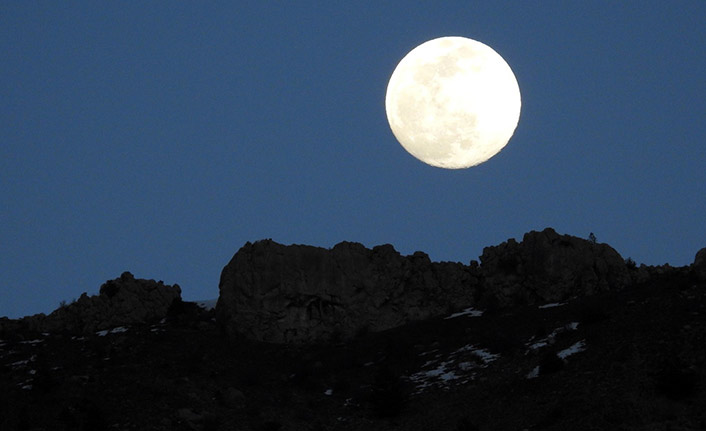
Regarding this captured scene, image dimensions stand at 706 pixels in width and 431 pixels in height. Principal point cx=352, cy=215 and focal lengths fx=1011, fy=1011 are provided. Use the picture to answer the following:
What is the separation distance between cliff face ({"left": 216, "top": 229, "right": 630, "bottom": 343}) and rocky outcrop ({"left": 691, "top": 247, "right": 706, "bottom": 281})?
9375 mm

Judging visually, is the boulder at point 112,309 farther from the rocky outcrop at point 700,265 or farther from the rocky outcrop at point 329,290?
the rocky outcrop at point 700,265

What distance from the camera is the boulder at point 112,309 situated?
70.9 m

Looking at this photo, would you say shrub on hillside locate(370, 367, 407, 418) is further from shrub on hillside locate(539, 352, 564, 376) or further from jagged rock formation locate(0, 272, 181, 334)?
jagged rock formation locate(0, 272, 181, 334)

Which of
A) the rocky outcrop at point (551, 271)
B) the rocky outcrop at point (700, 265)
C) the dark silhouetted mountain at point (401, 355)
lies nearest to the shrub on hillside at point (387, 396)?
the dark silhouetted mountain at point (401, 355)

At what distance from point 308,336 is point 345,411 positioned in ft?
49.4

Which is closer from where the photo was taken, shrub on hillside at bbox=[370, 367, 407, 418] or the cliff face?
shrub on hillside at bbox=[370, 367, 407, 418]

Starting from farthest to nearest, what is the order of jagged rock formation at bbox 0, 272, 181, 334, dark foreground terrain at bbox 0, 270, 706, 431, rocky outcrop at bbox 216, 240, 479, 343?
jagged rock formation at bbox 0, 272, 181, 334
rocky outcrop at bbox 216, 240, 479, 343
dark foreground terrain at bbox 0, 270, 706, 431

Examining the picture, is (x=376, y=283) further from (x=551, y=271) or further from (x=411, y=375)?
(x=411, y=375)

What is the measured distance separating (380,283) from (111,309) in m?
19.2

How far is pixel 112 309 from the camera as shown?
71625 mm

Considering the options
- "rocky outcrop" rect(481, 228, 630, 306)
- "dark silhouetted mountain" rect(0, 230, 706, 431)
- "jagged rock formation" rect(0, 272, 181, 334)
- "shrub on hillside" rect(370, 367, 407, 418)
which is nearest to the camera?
"dark silhouetted mountain" rect(0, 230, 706, 431)

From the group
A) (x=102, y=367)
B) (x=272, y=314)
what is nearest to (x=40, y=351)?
(x=102, y=367)

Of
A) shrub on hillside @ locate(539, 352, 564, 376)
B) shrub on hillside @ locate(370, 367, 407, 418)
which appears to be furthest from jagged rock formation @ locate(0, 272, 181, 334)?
shrub on hillside @ locate(539, 352, 564, 376)

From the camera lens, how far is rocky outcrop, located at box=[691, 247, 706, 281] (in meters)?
56.1
